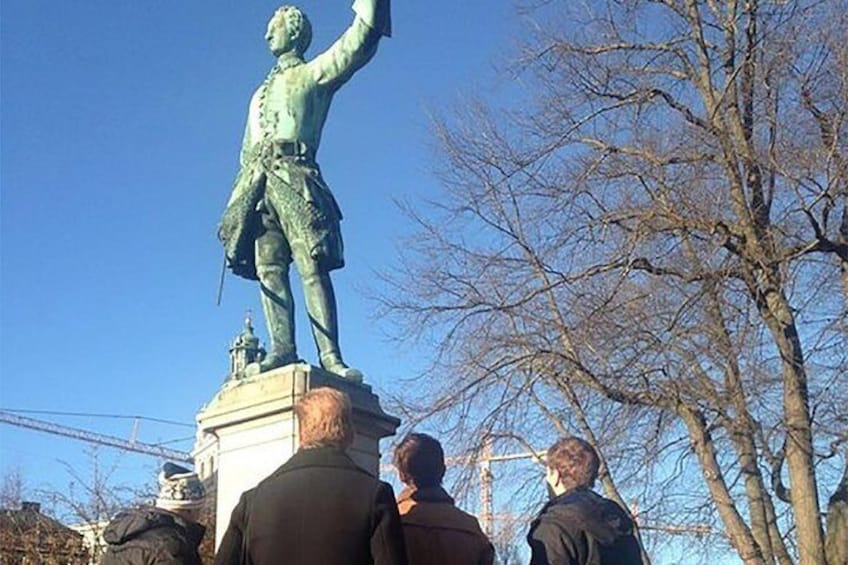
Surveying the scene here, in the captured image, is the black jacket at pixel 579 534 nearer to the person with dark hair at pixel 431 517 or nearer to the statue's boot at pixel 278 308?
the person with dark hair at pixel 431 517

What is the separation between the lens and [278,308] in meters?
7.36

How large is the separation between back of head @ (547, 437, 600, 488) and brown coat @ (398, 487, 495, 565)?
1.28 feet

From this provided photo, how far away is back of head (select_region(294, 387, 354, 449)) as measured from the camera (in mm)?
3713

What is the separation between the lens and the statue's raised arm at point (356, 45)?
7.19 m

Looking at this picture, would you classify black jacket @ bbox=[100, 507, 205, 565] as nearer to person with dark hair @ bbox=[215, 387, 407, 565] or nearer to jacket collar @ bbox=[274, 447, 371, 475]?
person with dark hair @ bbox=[215, 387, 407, 565]

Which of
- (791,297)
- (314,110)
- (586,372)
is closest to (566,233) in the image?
(586,372)

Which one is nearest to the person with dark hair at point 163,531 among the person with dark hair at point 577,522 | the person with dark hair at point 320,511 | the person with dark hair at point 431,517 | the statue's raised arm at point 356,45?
the person with dark hair at point 320,511

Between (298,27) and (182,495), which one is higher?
(298,27)

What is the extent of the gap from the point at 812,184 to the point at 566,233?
280cm

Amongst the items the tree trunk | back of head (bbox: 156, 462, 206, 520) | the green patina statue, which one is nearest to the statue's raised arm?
the green patina statue

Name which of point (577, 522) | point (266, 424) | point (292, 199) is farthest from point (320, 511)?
point (292, 199)

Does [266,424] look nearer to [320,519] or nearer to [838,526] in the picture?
[320,519]

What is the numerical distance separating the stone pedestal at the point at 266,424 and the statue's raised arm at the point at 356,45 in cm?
191

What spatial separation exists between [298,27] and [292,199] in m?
1.27
